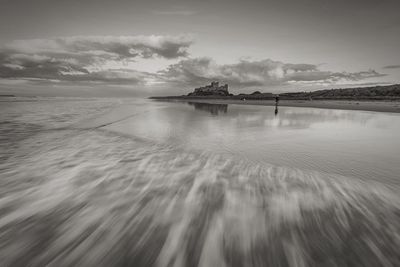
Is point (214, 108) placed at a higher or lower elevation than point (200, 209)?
lower

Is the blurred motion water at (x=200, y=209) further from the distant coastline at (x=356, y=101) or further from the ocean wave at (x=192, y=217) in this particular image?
the distant coastline at (x=356, y=101)

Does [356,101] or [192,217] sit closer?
[192,217]

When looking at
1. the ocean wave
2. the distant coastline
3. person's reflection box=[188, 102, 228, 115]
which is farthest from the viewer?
the distant coastline

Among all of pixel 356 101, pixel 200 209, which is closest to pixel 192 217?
pixel 200 209

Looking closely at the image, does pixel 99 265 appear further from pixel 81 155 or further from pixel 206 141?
pixel 206 141

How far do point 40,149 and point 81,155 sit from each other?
1625mm

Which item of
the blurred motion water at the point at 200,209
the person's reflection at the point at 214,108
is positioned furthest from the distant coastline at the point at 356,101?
the blurred motion water at the point at 200,209

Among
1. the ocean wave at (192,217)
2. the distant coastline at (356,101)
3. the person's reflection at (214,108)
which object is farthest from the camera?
the distant coastline at (356,101)

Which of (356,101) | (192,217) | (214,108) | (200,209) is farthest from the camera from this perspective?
(356,101)

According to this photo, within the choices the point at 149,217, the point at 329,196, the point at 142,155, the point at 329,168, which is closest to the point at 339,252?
the point at 329,196

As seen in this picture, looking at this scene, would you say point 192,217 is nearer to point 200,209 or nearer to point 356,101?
point 200,209

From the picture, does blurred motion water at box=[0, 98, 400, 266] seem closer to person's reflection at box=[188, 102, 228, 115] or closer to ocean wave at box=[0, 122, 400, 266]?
ocean wave at box=[0, 122, 400, 266]

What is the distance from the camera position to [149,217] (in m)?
2.44

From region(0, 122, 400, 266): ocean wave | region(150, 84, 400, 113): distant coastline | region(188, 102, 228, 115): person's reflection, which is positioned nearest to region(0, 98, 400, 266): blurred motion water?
region(0, 122, 400, 266): ocean wave
